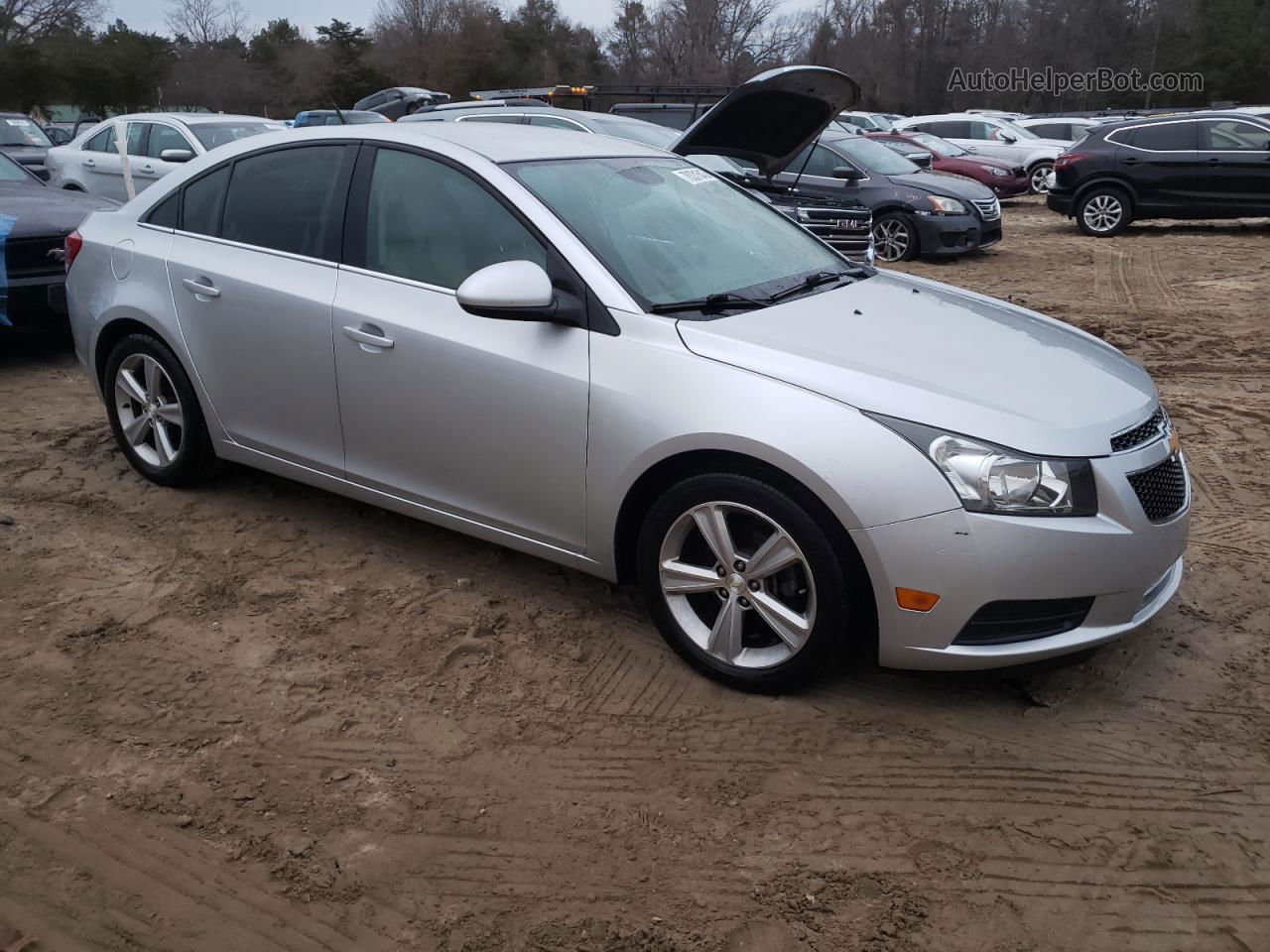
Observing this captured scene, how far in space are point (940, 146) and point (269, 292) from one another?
19650mm

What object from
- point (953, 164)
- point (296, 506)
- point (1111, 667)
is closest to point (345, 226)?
point (296, 506)

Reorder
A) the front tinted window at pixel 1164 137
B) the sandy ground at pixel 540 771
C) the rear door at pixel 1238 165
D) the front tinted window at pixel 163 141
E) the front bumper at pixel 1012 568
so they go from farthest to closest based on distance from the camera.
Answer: the front tinted window at pixel 1164 137 < the rear door at pixel 1238 165 < the front tinted window at pixel 163 141 < the front bumper at pixel 1012 568 < the sandy ground at pixel 540 771

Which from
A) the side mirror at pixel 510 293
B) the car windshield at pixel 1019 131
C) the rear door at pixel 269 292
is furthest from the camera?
the car windshield at pixel 1019 131

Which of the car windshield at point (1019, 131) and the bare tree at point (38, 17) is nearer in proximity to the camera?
the car windshield at point (1019, 131)

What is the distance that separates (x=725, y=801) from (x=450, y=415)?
1.65m

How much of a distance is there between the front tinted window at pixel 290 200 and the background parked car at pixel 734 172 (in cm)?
481

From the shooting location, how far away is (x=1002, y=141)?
2295 cm

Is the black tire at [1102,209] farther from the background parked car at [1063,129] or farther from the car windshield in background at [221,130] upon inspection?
the car windshield in background at [221,130]

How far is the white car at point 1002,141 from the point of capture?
2183 cm

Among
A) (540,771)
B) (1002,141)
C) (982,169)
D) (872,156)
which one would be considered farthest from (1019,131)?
(540,771)

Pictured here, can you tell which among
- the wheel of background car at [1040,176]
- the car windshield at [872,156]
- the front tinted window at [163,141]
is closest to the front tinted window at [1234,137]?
the car windshield at [872,156]

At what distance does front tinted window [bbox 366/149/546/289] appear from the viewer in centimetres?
375

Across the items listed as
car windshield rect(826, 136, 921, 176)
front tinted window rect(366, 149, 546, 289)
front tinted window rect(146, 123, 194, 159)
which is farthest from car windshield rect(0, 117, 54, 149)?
front tinted window rect(366, 149, 546, 289)

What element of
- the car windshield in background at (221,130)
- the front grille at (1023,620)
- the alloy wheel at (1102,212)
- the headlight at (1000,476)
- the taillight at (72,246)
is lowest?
the alloy wheel at (1102,212)
